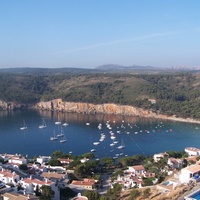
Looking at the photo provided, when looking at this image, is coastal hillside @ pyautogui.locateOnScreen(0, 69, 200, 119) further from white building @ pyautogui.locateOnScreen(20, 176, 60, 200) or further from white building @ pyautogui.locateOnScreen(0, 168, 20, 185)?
white building @ pyautogui.locateOnScreen(0, 168, 20, 185)

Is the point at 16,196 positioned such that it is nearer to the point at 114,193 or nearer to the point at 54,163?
the point at 114,193

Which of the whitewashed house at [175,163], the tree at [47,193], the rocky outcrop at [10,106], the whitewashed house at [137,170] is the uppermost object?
the tree at [47,193]

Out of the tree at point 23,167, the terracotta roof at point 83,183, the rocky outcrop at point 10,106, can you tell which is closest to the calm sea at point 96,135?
the rocky outcrop at point 10,106

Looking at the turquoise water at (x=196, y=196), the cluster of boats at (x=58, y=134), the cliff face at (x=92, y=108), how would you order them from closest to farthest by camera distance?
1. the turquoise water at (x=196, y=196)
2. the cluster of boats at (x=58, y=134)
3. the cliff face at (x=92, y=108)

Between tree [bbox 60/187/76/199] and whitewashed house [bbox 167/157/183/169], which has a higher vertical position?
whitewashed house [bbox 167/157/183/169]

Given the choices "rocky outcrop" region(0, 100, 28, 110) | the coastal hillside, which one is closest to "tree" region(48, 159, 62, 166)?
the coastal hillside

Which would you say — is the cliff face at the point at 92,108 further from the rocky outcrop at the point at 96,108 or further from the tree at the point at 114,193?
the tree at the point at 114,193

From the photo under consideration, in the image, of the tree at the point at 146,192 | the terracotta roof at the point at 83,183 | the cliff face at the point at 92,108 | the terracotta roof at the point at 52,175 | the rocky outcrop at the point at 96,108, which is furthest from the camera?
the cliff face at the point at 92,108
